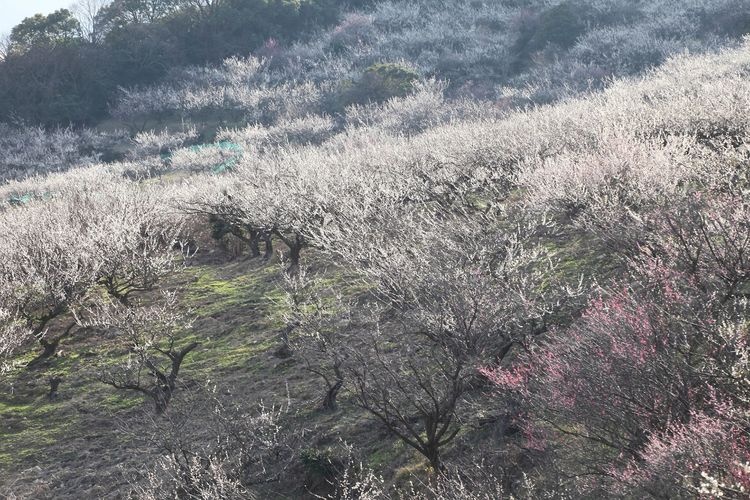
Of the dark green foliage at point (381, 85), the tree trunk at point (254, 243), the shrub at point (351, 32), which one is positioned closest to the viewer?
the tree trunk at point (254, 243)

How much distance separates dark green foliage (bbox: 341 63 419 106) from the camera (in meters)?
57.7

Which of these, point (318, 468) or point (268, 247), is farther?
point (268, 247)

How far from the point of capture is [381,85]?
193 feet

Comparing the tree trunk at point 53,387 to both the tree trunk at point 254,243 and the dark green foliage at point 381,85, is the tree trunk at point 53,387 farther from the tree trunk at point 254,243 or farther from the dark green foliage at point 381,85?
the dark green foliage at point 381,85

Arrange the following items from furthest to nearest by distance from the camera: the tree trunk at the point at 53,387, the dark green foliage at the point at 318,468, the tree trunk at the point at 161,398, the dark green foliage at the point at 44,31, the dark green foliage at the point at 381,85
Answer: the dark green foliage at the point at 44,31, the dark green foliage at the point at 381,85, the tree trunk at the point at 53,387, the tree trunk at the point at 161,398, the dark green foliage at the point at 318,468

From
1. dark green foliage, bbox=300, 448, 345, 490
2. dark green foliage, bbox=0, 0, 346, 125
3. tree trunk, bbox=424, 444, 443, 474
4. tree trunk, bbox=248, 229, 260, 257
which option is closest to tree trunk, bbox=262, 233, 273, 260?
tree trunk, bbox=248, 229, 260, 257

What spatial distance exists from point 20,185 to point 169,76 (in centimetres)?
3041

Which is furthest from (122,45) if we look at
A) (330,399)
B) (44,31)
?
(330,399)

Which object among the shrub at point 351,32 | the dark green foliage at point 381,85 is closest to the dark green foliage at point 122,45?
the shrub at point 351,32

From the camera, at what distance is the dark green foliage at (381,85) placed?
57.7m

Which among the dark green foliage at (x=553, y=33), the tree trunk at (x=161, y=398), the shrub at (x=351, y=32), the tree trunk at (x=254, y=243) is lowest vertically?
the tree trunk at (x=161, y=398)

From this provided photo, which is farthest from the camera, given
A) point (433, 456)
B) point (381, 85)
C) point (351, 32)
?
point (351, 32)

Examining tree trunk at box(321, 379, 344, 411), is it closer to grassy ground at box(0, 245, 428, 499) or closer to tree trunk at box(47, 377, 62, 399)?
grassy ground at box(0, 245, 428, 499)

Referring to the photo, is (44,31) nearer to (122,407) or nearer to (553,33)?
(553,33)
